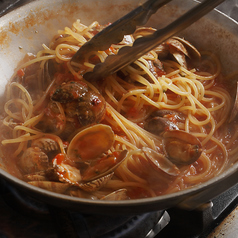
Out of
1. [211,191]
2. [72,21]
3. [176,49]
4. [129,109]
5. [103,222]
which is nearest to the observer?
[211,191]

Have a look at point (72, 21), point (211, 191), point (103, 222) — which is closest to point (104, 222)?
point (103, 222)

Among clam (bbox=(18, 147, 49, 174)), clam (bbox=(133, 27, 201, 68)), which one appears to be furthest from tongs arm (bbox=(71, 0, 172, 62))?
clam (bbox=(18, 147, 49, 174))

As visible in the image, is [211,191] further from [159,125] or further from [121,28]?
[121,28]

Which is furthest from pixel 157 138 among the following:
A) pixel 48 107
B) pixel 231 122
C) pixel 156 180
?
pixel 48 107

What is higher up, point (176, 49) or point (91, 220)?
point (176, 49)

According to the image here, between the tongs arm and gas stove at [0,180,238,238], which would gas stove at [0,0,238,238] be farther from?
the tongs arm

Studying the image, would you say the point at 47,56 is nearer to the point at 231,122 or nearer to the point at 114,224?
the point at 114,224

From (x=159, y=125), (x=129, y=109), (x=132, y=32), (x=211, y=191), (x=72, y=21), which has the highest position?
(x=72, y=21)
